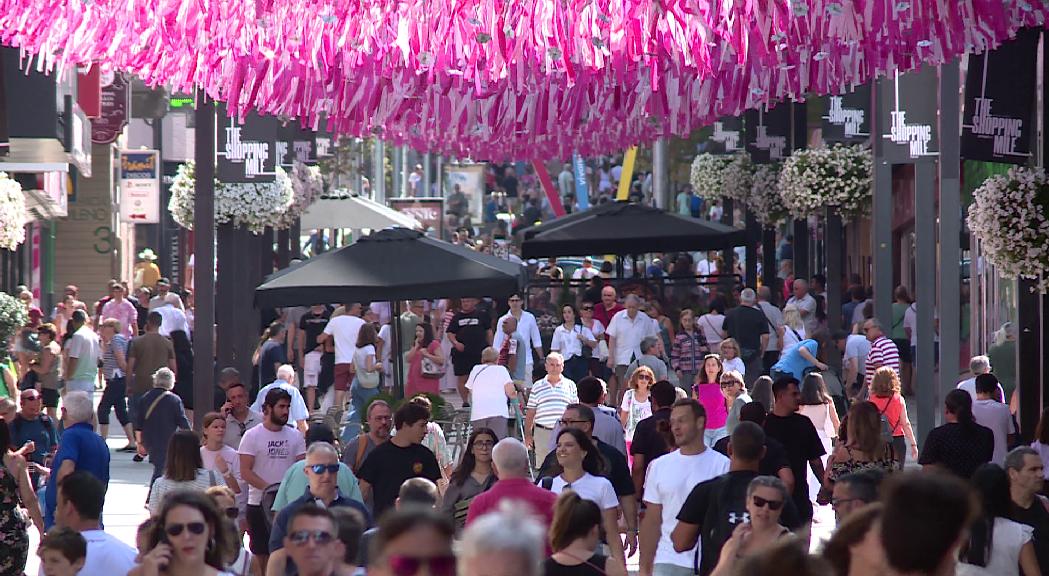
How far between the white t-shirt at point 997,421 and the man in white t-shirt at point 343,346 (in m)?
9.51

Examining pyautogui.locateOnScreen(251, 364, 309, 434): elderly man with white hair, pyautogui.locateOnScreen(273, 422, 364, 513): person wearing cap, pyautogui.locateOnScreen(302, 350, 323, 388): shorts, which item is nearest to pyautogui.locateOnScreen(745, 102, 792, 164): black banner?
pyautogui.locateOnScreen(302, 350, 323, 388): shorts

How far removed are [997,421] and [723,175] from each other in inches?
750

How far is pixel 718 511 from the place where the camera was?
28.1ft

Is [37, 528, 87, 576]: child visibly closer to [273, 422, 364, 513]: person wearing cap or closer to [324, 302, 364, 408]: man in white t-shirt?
[273, 422, 364, 513]: person wearing cap

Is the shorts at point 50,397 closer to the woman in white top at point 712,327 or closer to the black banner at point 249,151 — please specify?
the black banner at point 249,151

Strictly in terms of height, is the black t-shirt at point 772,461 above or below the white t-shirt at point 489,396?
above

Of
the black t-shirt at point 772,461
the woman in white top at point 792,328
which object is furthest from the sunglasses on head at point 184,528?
the woman in white top at point 792,328

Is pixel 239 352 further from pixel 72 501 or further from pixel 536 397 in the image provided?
pixel 72 501

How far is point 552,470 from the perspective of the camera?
10.5 m

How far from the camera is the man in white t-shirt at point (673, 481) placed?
31.1 ft

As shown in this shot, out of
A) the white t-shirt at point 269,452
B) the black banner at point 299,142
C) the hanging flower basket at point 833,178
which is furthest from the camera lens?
the hanging flower basket at point 833,178

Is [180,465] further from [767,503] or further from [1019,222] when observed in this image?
[1019,222]

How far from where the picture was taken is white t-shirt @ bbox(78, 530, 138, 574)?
25.6ft

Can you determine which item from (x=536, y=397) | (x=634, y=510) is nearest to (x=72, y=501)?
(x=634, y=510)
